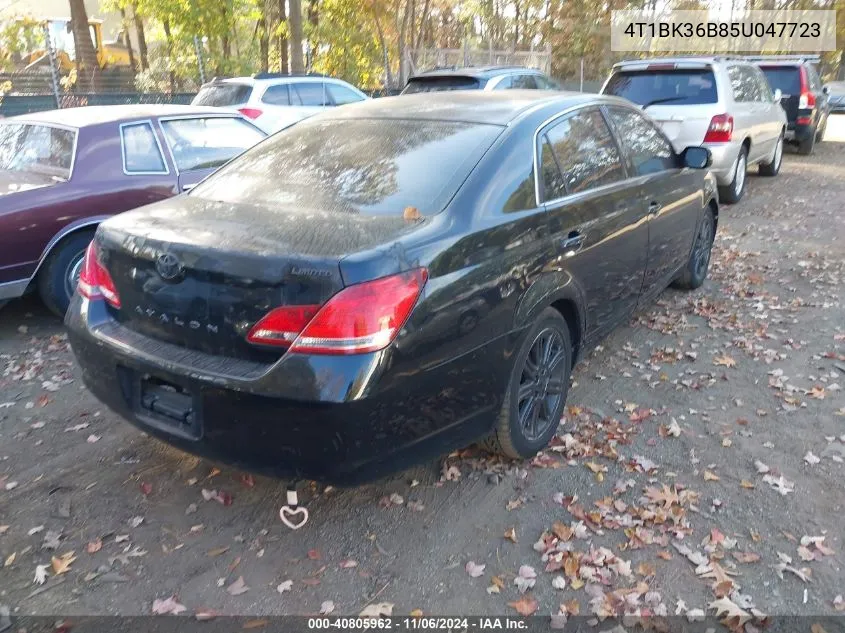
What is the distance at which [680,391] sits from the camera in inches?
178

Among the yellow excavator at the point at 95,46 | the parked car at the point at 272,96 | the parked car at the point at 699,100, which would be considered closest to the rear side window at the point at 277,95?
the parked car at the point at 272,96

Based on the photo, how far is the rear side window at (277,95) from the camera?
1197cm

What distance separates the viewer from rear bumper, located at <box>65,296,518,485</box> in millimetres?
2629

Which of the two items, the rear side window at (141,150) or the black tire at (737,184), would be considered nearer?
the rear side window at (141,150)

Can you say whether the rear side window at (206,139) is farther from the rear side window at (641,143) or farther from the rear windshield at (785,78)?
the rear windshield at (785,78)

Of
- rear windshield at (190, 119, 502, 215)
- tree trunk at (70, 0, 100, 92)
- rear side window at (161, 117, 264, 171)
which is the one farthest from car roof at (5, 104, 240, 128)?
tree trunk at (70, 0, 100, 92)

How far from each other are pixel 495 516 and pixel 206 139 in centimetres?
457

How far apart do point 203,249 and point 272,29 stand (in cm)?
2606

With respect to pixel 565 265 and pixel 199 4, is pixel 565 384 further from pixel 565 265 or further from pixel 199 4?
pixel 199 4

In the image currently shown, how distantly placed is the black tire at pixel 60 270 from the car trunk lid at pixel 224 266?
2524 mm

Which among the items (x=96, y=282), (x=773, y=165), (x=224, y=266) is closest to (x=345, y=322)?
(x=224, y=266)

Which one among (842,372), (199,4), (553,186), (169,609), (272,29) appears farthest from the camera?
(272,29)

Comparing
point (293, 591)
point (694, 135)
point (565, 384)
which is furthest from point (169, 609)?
point (694, 135)

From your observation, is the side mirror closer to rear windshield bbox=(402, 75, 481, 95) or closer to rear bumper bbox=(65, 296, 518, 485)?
rear bumper bbox=(65, 296, 518, 485)
